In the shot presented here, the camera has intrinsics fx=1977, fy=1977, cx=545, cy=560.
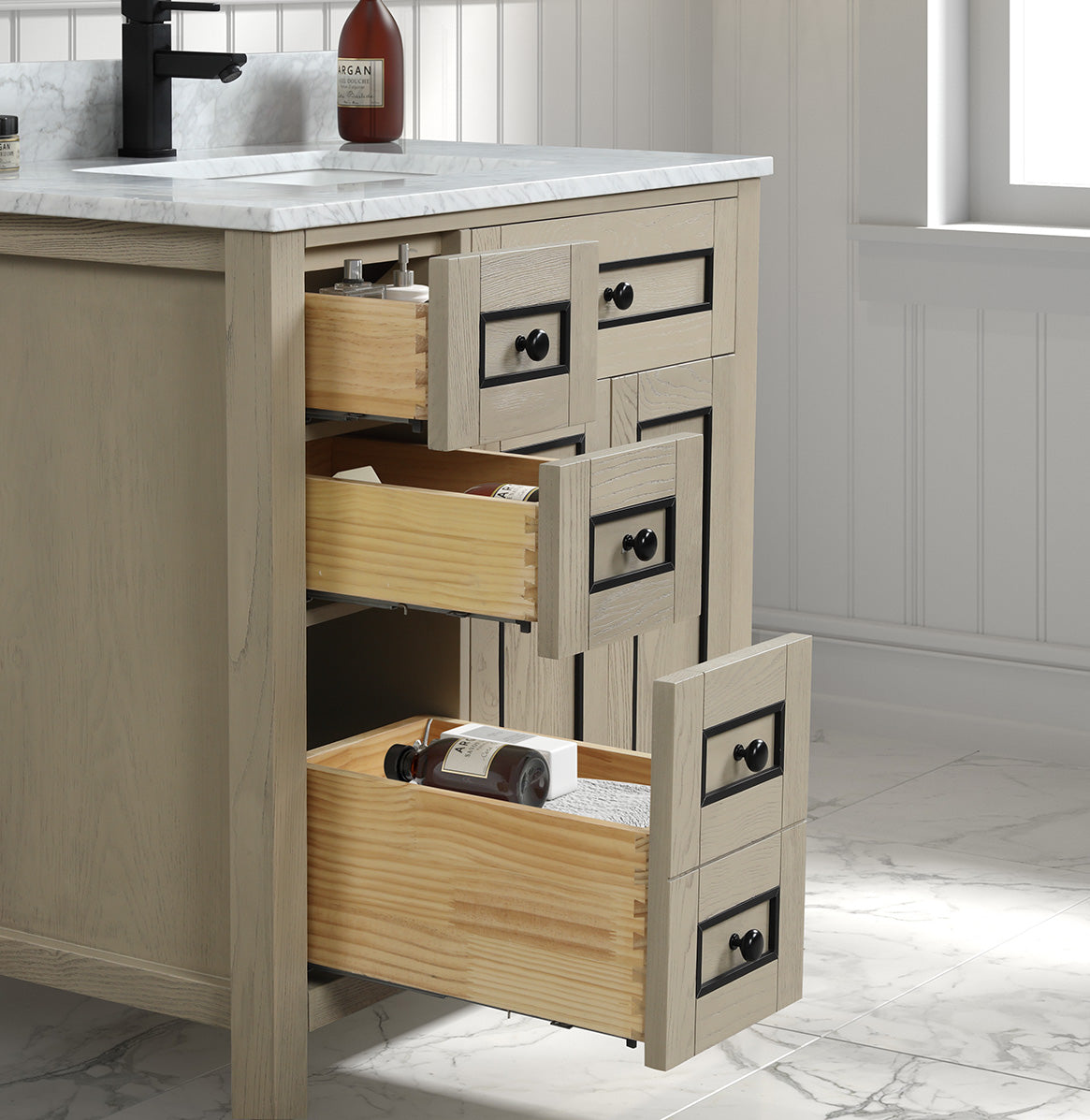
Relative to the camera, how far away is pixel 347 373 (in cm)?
175

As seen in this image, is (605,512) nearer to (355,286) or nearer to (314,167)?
(355,286)

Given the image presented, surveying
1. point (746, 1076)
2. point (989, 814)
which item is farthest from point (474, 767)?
point (989, 814)

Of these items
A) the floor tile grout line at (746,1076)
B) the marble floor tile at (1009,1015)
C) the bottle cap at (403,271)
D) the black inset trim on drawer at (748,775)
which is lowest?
the floor tile grout line at (746,1076)

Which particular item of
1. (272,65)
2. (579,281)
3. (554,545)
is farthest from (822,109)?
(554,545)

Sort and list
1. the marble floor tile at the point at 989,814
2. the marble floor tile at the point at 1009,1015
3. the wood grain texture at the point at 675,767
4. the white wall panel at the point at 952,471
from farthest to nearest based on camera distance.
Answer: the white wall panel at the point at 952,471 < the marble floor tile at the point at 989,814 < the marble floor tile at the point at 1009,1015 < the wood grain texture at the point at 675,767

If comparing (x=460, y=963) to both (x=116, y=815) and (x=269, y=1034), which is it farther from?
(x=116, y=815)

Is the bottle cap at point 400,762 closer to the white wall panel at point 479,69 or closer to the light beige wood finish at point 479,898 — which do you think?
the light beige wood finish at point 479,898

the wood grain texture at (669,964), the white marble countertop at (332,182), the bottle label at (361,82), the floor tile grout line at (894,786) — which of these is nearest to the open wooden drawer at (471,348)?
the white marble countertop at (332,182)

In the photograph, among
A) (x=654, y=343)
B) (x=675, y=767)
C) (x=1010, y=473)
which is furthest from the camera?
(x=1010, y=473)

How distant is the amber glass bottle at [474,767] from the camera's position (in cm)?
187

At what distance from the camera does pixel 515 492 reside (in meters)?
1.85

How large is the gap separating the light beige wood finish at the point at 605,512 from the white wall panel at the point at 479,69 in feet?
4.20

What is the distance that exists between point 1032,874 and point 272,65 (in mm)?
1472

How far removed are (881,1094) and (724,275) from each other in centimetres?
95
